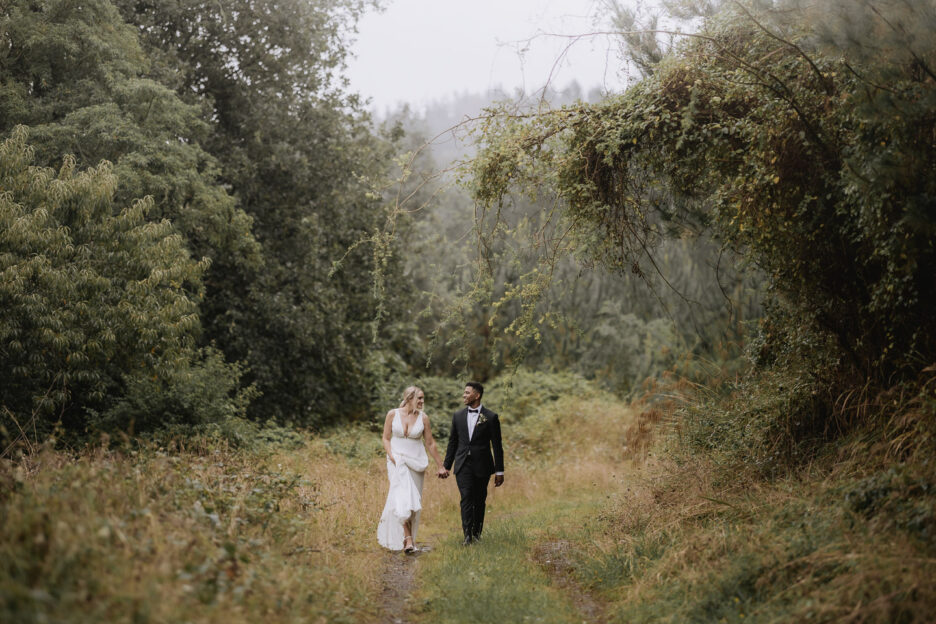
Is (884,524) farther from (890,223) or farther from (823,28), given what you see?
(823,28)

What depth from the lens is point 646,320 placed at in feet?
78.1

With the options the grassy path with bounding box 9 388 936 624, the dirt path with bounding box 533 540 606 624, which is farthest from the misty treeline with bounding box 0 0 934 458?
the dirt path with bounding box 533 540 606 624

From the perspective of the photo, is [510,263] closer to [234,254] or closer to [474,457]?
[474,457]

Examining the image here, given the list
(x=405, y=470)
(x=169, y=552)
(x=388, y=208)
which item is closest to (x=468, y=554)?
(x=405, y=470)

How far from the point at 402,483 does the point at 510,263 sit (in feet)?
12.0

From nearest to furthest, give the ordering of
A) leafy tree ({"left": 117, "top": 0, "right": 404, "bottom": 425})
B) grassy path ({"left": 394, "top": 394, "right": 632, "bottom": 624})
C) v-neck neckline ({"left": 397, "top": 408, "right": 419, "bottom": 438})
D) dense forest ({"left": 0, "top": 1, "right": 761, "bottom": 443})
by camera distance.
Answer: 1. grassy path ({"left": 394, "top": 394, "right": 632, "bottom": 624})
2. v-neck neckline ({"left": 397, "top": 408, "right": 419, "bottom": 438})
3. dense forest ({"left": 0, "top": 1, "right": 761, "bottom": 443})
4. leafy tree ({"left": 117, "top": 0, "right": 404, "bottom": 425})

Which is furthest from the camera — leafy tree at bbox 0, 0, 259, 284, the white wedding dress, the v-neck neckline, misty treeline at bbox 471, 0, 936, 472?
leafy tree at bbox 0, 0, 259, 284

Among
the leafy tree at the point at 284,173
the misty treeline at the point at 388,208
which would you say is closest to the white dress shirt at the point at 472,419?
the misty treeline at the point at 388,208

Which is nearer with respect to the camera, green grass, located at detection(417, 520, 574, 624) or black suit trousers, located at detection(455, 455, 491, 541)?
green grass, located at detection(417, 520, 574, 624)

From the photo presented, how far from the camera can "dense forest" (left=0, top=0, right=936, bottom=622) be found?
5398 mm

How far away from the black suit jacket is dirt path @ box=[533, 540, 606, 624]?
1031mm

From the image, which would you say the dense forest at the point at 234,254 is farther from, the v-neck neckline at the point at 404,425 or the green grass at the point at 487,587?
the green grass at the point at 487,587

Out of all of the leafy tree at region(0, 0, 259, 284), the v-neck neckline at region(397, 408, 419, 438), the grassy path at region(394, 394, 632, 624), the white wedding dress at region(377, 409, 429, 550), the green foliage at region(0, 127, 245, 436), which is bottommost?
the grassy path at region(394, 394, 632, 624)

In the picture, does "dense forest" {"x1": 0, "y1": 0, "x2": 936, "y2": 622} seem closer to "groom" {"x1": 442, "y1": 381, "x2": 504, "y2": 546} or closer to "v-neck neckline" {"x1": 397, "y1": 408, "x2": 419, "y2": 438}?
"groom" {"x1": 442, "y1": 381, "x2": 504, "y2": 546}
